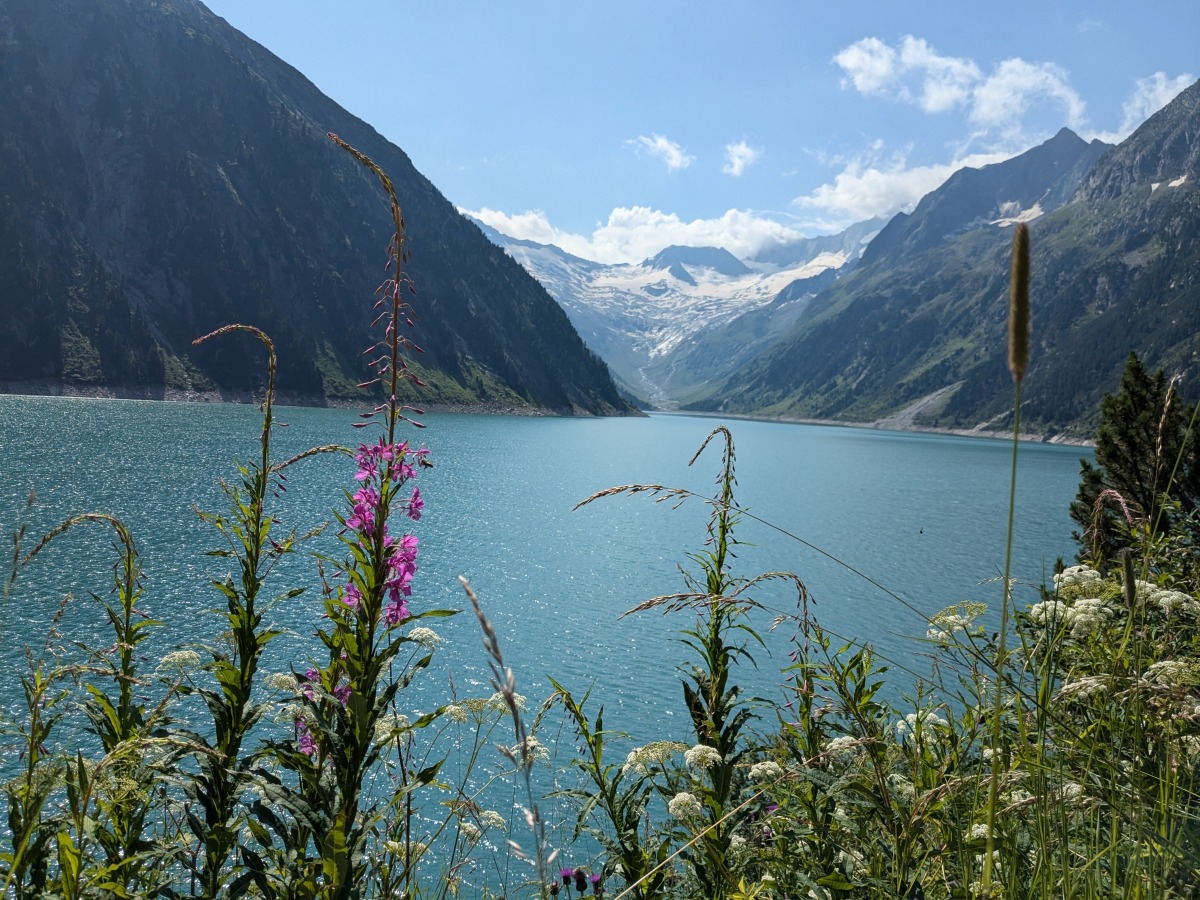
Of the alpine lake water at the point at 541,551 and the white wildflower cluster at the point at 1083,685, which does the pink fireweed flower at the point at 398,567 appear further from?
the white wildflower cluster at the point at 1083,685

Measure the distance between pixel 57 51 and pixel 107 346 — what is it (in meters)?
89.6

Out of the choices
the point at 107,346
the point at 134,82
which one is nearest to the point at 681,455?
the point at 107,346

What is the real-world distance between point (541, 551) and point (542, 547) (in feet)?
→ 3.60

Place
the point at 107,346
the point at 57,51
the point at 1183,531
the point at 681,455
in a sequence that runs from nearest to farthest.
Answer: the point at 1183,531, the point at 681,455, the point at 107,346, the point at 57,51

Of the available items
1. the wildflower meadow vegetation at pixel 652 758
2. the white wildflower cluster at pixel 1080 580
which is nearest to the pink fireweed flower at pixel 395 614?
the wildflower meadow vegetation at pixel 652 758

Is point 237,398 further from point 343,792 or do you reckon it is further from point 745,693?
point 343,792

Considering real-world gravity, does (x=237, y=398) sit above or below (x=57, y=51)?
below

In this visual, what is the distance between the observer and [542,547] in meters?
46.1

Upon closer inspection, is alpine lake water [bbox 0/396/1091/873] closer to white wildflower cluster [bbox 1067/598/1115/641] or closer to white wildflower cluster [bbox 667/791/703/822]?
white wildflower cluster [bbox 1067/598/1115/641]

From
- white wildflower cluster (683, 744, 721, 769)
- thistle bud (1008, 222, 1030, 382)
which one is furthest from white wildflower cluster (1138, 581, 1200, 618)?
thistle bud (1008, 222, 1030, 382)

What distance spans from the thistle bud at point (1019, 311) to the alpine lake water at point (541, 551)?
5.71ft

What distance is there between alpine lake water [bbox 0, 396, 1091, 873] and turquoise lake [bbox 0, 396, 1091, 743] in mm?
178

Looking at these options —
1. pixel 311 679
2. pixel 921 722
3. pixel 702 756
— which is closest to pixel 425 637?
pixel 311 679

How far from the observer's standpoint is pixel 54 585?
1096 inches
